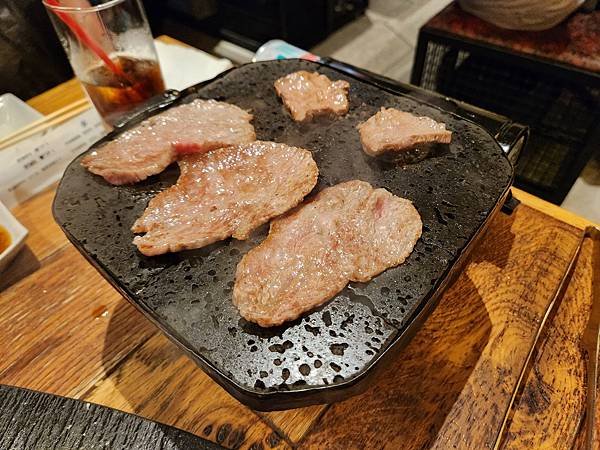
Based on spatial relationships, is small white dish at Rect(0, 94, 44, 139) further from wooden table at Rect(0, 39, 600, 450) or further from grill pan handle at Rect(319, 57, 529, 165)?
grill pan handle at Rect(319, 57, 529, 165)

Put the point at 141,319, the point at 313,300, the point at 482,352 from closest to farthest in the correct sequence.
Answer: the point at 313,300 < the point at 482,352 < the point at 141,319

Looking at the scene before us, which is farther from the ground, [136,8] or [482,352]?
[136,8]

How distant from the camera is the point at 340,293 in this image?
73 centimetres

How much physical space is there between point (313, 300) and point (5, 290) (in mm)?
925

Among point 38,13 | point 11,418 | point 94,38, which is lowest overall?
point 11,418

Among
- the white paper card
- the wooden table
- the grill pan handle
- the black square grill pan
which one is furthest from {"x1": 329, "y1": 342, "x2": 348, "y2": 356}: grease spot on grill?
the white paper card

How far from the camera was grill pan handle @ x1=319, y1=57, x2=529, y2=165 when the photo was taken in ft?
3.22

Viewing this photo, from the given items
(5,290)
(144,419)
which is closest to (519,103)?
(144,419)

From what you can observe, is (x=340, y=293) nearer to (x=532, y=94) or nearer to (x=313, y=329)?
(x=313, y=329)

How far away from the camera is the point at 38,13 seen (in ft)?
6.01

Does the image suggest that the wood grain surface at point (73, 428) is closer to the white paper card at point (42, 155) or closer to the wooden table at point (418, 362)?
the wooden table at point (418, 362)

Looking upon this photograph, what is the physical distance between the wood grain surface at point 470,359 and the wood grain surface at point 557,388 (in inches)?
1.3

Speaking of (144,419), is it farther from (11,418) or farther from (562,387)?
(562,387)

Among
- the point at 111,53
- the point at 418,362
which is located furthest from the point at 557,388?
the point at 111,53
